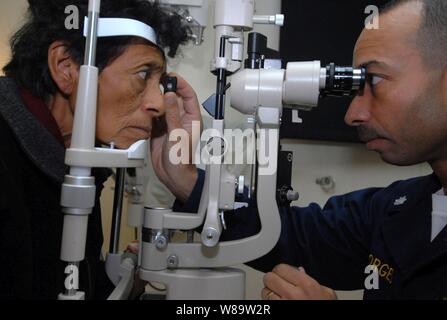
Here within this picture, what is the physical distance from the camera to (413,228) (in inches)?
39.9

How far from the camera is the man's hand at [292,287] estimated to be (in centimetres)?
84

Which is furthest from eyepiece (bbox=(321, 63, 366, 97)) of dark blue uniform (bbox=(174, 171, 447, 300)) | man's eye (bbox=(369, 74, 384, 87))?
dark blue uniform (bbox=(174, 171, 447, 300))

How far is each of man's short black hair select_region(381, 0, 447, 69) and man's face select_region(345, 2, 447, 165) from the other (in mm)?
14

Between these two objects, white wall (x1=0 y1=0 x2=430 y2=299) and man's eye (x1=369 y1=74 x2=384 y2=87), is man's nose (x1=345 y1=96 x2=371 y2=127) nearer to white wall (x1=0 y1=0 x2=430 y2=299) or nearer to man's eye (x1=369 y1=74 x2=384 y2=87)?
man's eye (x1=369 y1=74 x2=384 y2=87)

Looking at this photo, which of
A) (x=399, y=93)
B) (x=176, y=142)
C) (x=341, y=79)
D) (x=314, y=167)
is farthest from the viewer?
(x=314, y=167)

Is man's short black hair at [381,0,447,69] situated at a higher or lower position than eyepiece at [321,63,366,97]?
higher

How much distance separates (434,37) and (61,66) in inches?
36.1

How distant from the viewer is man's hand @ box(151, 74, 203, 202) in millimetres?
1081

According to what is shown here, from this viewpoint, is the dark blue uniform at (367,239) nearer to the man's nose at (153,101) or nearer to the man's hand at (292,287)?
the man's hand at (292,287)

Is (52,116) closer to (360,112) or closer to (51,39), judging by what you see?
(51,39)

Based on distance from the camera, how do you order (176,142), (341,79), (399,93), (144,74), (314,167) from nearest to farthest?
(341,79) < (399,93) < (144,74) < (176,142) < (314,167)

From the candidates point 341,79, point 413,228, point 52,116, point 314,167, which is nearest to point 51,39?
point 52,116
